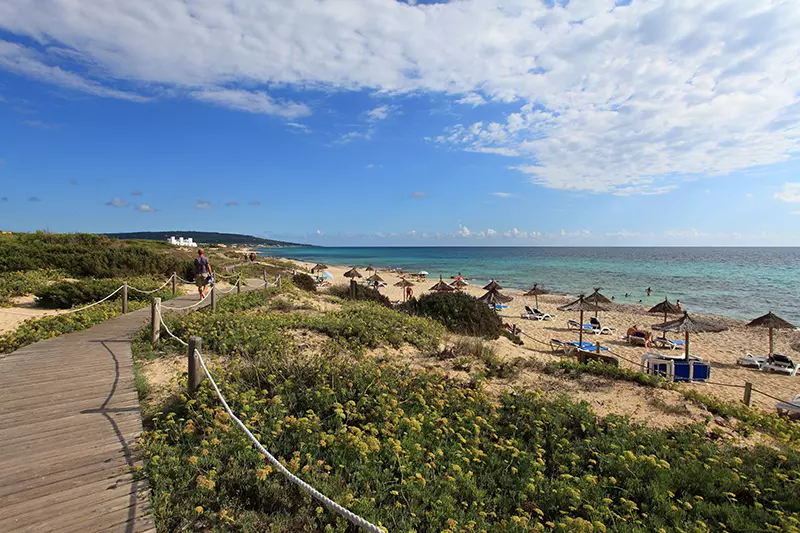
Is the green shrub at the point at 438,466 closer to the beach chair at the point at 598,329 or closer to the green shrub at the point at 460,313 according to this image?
the green shrub at the point at 460,313

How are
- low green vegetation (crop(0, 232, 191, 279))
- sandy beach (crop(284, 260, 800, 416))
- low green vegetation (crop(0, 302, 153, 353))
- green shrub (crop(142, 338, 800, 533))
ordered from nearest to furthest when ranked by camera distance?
green shrub (crop(142, 338, 800, 533)) → low green vegetation (crop(0, 302, 153, 353)) → sandy beach (crop(284, 260, 800, 416)) → low green vegetation (crop(0, 232, 191, 279))

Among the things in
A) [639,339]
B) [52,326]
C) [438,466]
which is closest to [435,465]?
[438,466]

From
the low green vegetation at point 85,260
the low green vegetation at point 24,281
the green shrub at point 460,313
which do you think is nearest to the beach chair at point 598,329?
the green shrub at point 460,313

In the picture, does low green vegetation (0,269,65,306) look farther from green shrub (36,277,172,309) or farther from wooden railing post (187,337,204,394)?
wooden railing post (187,337,204,394)

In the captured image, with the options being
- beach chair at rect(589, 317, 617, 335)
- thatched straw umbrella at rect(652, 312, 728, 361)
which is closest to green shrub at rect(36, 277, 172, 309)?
thatched straw umbrella at rect(652, 312, 728, 361)

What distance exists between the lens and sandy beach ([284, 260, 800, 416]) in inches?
447

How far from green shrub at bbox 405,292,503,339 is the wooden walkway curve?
8.92m

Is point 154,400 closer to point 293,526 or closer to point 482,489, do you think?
point 293,526

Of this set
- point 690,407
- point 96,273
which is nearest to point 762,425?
point 690,407

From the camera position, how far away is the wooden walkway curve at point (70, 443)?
330 cm

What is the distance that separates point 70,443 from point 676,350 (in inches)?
857

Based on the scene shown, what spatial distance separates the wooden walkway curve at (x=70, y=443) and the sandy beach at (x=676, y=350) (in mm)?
6421

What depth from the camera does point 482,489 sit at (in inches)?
163

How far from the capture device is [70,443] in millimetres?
4344
